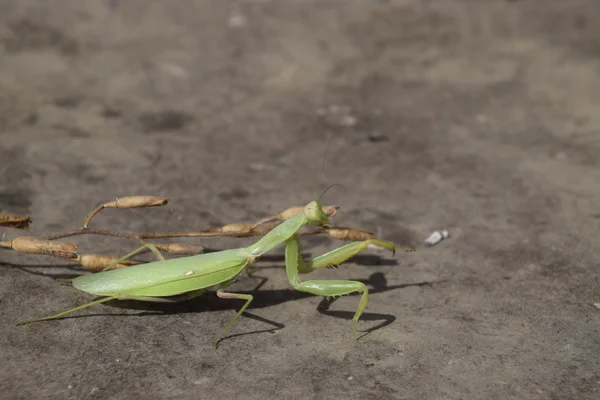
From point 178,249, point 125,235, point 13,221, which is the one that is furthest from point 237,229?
point 13,221

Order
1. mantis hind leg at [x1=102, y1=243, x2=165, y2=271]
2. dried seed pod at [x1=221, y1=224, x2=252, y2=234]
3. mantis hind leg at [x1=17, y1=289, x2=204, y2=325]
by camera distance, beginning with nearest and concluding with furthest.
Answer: mantis hind leg at [x1=17, y1=289, x2=204, y2=325] < mantis hind leg at [x1=102, y1=243, x2=165, y2=271] < dried seed pod at [x1=221, y1=224, x2=252, y2=234]

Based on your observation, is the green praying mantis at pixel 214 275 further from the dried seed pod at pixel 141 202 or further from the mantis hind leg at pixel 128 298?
the dried seed pod at pixel 141 202

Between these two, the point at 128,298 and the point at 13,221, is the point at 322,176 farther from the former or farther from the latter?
the point at 13,221

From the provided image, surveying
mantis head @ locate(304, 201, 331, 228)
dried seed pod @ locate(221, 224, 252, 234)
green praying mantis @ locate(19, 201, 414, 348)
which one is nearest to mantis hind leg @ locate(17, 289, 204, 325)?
green praying mantis @ locate(19, 201, 414, 348)

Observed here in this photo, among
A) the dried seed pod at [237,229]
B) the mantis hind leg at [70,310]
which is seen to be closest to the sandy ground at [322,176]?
the mantis hind leg at [70,310]

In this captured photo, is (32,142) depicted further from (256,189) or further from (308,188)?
(308,188)

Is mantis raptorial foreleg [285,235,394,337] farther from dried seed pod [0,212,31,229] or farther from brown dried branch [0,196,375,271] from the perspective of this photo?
dried seed pod [0,212,31,229]
